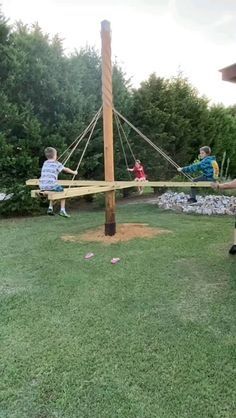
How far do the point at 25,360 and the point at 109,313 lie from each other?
3.01ft

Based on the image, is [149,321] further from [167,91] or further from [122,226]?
[167,91]

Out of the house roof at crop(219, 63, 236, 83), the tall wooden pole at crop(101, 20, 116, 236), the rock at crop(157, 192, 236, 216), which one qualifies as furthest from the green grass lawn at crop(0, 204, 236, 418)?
the rock at crop(157, 192, 236, 216)

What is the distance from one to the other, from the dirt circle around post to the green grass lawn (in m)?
0.39

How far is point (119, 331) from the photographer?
2.98 metres

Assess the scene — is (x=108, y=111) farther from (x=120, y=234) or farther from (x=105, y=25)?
(x=120, y=234)

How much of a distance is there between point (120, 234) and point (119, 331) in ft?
10.4

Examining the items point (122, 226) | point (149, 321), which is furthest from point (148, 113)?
point (149, 321)

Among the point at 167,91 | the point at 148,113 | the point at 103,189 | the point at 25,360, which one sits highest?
the point at 167,91

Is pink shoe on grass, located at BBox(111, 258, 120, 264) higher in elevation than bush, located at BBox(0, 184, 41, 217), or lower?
lower

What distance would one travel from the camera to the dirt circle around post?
5.86 meters

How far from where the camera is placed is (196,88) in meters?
12.9

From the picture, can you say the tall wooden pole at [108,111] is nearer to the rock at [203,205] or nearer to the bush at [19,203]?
the rock at [203,205]

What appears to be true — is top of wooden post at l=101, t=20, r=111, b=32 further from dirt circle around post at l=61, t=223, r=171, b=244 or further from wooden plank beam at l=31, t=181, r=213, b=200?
dirt circle around post at l=61, t=223, r=171, b=244

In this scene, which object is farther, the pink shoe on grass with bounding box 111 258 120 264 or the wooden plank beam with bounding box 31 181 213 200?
the wooden plank beam with bounding box 31 181 213 200
